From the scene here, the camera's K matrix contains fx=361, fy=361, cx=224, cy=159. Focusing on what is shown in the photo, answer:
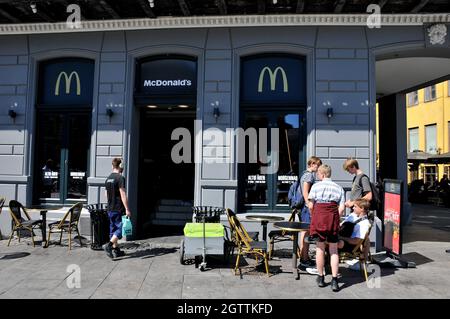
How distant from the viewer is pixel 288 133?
8.29 metres

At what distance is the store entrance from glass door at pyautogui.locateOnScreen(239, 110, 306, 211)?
256 centimetres

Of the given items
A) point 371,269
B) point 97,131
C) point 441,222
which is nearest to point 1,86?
point 97,131

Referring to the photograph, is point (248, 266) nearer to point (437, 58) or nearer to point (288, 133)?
point (288, 133)

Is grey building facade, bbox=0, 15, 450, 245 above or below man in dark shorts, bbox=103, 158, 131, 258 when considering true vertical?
above

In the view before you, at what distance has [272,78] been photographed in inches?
329

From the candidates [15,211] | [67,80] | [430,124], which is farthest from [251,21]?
[430,124]

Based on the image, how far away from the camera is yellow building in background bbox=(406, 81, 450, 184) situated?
27.3 meters

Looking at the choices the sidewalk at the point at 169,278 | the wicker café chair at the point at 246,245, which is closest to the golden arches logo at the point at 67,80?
the sidewalk at the point at 169,278

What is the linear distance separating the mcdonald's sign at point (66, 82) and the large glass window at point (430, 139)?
91.3 ft

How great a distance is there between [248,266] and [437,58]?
7039 mm

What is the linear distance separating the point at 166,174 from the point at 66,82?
376 centimetres

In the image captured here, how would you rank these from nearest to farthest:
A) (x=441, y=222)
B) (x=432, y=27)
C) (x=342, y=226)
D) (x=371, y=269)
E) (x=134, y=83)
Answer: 1. (x=342, y=226)
2. (x=371, y=269)
3. (x=432, y=27)
4. (x=134, y=83)
5. (x=441, y=222)

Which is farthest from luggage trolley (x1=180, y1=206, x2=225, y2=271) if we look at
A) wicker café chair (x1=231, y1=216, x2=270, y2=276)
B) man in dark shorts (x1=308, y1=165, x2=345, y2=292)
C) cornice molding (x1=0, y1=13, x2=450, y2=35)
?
cornice molding (x1=0, y1=13, x2=450, y2=35)

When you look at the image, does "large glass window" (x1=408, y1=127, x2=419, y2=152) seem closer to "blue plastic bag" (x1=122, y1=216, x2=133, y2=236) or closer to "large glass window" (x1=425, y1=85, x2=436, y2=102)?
"large glass window" (x1=425, y1=85, x2=436, y2=102)
